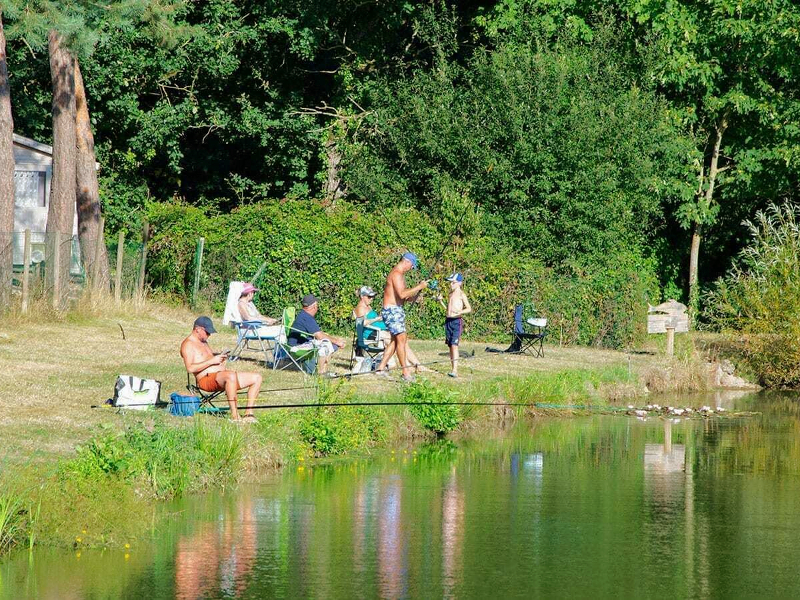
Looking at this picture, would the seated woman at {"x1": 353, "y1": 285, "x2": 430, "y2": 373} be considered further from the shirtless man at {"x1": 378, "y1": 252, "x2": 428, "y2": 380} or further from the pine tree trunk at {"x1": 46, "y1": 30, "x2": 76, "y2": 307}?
the pine tree trunk at {"x1": 46, "y1": 30, "x2": 76, "y2": 307}

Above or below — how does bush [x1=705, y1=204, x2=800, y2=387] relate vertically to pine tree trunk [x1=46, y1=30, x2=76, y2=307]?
below

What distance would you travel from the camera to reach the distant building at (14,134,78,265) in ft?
107

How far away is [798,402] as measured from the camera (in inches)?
884

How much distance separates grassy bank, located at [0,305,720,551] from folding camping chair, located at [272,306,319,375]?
22cm

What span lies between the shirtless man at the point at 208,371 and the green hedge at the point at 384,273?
37.5 feet

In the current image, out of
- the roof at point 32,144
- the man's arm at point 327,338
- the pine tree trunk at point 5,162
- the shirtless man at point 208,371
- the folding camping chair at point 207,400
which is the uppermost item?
the roof at point 32,144

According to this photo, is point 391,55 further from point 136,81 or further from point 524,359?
point 524,359

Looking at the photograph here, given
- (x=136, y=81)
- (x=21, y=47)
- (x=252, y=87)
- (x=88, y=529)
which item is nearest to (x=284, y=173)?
(x=252, y=87)

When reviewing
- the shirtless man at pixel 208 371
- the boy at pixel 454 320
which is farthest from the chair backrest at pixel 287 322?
the shirtless man at pixel 208 371

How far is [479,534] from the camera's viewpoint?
11008mm

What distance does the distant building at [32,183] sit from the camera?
3269cm

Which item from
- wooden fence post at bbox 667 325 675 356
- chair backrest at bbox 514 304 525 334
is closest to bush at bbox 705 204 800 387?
wooden fence post at bbox 667 325 675 356

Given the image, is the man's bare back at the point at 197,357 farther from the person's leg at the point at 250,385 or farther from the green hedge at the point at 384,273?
the green hedge at the point at 384,273

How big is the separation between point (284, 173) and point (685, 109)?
1119 cm
